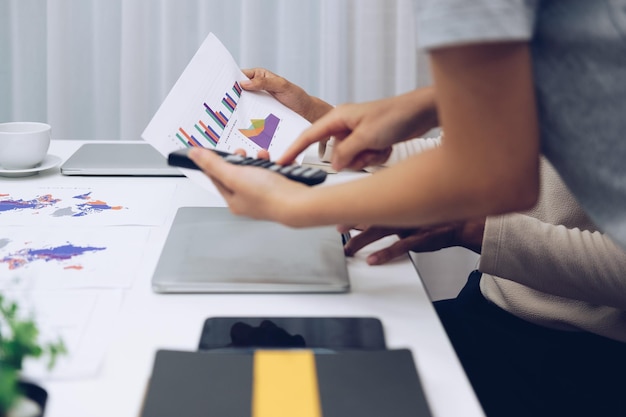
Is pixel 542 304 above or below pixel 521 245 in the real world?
below

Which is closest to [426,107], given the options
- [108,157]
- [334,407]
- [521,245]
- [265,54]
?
[521,245]

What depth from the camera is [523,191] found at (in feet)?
1.85

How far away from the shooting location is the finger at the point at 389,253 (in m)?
0.79

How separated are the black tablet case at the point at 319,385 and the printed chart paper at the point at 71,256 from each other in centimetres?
20

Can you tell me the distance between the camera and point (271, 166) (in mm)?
741

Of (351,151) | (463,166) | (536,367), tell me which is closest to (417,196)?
(463,166)

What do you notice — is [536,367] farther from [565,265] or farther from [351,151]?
[351,151]

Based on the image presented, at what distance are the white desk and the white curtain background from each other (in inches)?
38.3

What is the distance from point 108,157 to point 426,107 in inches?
22.4

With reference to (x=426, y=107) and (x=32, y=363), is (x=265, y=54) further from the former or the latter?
(x=32, y=363)

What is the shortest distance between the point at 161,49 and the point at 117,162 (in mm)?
692

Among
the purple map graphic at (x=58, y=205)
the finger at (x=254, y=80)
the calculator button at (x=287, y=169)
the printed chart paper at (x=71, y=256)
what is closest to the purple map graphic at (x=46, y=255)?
the printed chart paper at (x=71, y=256)

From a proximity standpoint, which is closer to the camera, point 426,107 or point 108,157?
point 426,107

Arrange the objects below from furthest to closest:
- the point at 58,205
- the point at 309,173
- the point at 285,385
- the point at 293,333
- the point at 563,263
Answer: the point at 58,205 → the point at 563,263 → the point at 309,173 → the point at 293,333 → the point at 285,385
